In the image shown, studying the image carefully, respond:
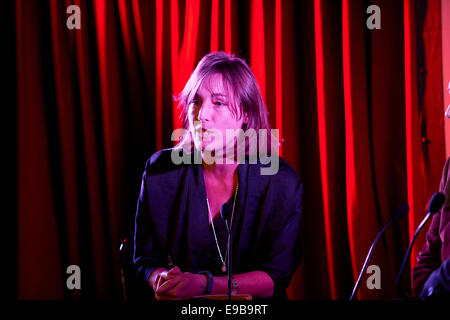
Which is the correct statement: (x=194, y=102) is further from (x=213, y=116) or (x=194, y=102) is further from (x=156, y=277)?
(x=156, y=277)

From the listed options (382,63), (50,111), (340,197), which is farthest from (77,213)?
(382,63)

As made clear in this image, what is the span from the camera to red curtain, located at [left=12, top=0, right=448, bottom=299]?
1887mm

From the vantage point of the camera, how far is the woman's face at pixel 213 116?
67.7 inches

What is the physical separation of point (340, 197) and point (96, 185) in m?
1.10

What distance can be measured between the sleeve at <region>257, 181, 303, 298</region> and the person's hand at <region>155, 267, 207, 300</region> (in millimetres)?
261

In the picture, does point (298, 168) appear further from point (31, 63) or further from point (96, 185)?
point (31, 63)

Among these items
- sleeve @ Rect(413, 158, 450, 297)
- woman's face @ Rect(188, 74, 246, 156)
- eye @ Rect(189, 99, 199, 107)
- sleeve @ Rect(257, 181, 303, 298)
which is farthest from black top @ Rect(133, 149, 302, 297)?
sleeve @ Rect(413, 158, 450, 297)

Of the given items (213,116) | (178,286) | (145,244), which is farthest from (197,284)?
(213,116)

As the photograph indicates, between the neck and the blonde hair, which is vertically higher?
the blonde hair

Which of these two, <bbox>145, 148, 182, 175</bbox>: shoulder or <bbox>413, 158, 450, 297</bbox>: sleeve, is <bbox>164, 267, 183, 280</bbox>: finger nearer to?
<bbox>145, 148, 182, 175</bbox>: shoulder

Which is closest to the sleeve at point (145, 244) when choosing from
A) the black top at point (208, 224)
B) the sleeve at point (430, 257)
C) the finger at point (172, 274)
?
the black top at point (208, 224)

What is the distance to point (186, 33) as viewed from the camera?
6.82 feet

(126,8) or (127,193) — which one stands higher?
(126,8)

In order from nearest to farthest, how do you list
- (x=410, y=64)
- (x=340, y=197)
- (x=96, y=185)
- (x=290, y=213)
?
(x=290, y=213), (x=410, y=64), (x=340, y=197), (x=96, y=185)
